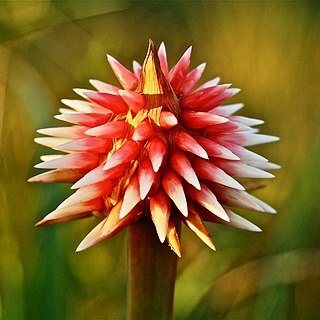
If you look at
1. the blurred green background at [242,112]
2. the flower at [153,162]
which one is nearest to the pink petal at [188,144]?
the flower at [153,162]

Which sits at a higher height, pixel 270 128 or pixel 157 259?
pixel 270 128

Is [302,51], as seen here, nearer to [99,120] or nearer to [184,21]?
[184,21]

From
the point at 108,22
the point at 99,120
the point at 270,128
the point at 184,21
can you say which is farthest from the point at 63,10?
the point at 99,120

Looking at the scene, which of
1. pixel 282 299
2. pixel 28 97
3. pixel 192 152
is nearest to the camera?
pixel 192 152

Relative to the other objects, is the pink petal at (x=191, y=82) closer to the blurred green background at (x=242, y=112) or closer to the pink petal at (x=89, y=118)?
the pink petal at (x=89, y=118)

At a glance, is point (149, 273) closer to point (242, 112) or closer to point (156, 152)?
point (156, 152)

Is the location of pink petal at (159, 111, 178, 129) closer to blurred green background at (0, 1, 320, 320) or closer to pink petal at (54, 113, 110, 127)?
pink petal at (54, 113, 110, 127)

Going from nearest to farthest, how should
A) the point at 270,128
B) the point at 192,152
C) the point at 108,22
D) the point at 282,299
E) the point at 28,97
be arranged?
the point at 192,152 → the point at 282,299 → the point at 28,97 → the point at 270,128 → the point at 108,22
